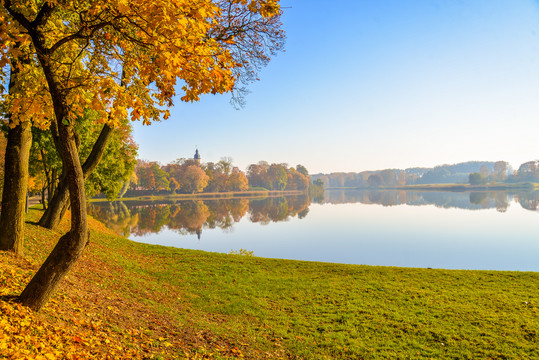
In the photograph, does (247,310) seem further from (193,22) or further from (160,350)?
(193,22)

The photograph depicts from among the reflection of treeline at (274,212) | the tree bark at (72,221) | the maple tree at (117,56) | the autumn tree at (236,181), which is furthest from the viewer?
the autumn tree at (236,181)

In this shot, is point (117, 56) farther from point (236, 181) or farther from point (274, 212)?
point (236, 181)

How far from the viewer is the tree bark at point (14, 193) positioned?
742cm

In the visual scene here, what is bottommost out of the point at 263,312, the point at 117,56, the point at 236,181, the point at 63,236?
the point at 263,312

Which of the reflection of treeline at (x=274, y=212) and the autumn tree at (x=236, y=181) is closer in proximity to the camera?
the reflection of treeline at (x=274, y=212)

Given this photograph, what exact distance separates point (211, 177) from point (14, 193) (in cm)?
10419

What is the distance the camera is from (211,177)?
11044 cm

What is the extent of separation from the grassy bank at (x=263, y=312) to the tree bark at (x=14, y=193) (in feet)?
1.69

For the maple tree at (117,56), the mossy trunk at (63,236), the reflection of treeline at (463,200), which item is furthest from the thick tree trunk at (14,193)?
the reflection of treeline at (463,200)

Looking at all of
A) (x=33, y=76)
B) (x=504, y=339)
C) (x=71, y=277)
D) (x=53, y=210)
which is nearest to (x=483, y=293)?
(x=504, y=339)

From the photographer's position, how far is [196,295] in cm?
930

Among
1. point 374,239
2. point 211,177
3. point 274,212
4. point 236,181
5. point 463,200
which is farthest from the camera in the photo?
point 236,181

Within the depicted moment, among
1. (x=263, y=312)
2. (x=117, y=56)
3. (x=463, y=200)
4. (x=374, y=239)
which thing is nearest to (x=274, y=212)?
(x=374, y=239)

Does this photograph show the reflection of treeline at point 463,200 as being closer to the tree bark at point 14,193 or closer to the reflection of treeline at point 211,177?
the reflection of treeline at point 211,177
